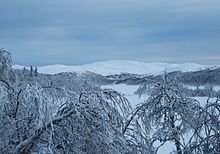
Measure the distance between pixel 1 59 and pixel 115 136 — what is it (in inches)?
124

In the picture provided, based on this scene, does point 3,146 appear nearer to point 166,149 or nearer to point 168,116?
point 168,116

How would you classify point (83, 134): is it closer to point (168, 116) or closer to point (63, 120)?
point (63, 120)

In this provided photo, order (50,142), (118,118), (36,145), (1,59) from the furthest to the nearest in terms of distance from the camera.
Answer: (1,59), (118,118), (36,145), (50,142)

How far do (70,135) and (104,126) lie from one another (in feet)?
2.41

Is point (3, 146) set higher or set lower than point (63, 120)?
lower

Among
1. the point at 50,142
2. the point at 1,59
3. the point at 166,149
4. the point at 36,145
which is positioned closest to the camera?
the point at 50,142

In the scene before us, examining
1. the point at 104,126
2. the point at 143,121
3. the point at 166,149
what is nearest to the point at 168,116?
the point at 143,121

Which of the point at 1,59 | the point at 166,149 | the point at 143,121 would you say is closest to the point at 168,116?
the point at 143,121

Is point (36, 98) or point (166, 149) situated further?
point (166, 149)

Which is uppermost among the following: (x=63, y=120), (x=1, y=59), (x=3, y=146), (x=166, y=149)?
(x=1, y=59)

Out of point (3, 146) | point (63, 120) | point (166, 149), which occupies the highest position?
point (63, 120)

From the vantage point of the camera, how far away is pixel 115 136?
796 cm

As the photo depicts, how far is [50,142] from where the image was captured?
7281 millimetres

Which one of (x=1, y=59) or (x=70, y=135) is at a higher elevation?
(x=1, y=59)
